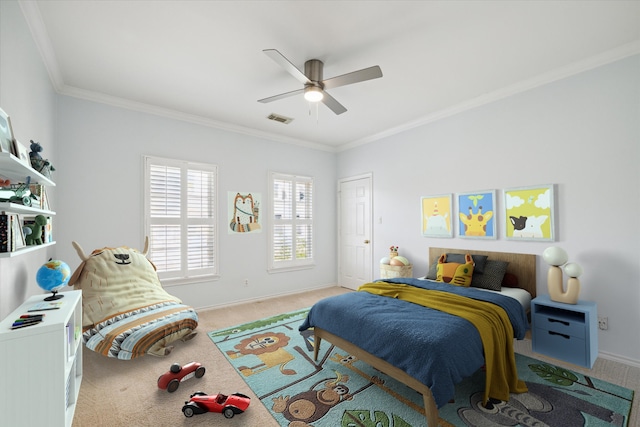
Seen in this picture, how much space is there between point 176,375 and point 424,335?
1982 mm

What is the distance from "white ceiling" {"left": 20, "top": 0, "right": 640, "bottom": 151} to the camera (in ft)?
6.93

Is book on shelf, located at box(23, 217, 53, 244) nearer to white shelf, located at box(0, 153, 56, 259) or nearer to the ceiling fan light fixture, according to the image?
white shelf, located at box(0, 153, 56, 259)

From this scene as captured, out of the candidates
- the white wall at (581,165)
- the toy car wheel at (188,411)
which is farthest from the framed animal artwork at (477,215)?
the toy car wheel at (188,411)

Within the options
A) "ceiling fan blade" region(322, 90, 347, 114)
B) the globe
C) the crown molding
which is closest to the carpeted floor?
the globe

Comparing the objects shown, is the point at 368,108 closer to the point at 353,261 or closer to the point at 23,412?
the point at 353,261

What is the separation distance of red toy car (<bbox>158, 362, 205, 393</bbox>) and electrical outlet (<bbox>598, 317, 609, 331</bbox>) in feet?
12.4

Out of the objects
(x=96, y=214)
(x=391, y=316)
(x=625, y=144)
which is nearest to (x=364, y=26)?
(x=391, y=316)

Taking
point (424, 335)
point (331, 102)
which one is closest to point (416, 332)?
point (424, 335)

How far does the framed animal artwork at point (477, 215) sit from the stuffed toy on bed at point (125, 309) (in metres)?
3.56

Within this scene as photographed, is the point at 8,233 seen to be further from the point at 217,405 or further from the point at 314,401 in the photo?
the point at 314,401

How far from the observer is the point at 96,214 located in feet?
11.4

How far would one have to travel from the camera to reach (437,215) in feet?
13.4

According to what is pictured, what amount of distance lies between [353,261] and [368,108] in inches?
113

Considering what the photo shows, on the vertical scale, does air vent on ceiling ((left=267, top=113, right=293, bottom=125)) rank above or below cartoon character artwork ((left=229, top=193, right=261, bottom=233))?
above
